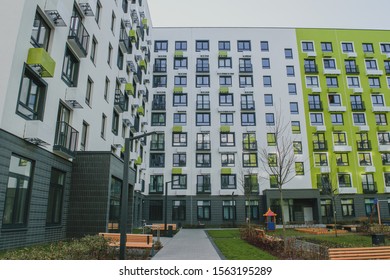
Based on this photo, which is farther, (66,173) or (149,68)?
(149,68)

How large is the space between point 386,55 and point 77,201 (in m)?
40.5

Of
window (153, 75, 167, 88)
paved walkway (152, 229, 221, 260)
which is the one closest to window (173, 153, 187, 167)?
window (153, 75, 167, 88)

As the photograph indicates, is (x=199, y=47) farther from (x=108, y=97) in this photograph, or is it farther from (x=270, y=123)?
(x=108, y=97)

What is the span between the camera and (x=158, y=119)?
3772 cm

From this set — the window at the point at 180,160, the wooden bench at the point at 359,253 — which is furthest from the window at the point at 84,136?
the window at the point at 180,160

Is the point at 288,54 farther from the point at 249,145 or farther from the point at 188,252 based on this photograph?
the point at 188,252

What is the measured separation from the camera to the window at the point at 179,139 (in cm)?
3694

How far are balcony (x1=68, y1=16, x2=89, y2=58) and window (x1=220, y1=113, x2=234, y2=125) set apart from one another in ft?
77.3

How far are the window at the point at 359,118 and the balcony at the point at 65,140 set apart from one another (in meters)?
33.4

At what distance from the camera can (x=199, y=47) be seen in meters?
40.2

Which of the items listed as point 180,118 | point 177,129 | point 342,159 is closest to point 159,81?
point 180,118

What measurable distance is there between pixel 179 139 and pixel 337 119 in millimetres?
19366

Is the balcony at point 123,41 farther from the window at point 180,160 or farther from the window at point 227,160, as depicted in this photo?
the window at point 227,160

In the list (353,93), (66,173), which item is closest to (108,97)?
(66,173)
